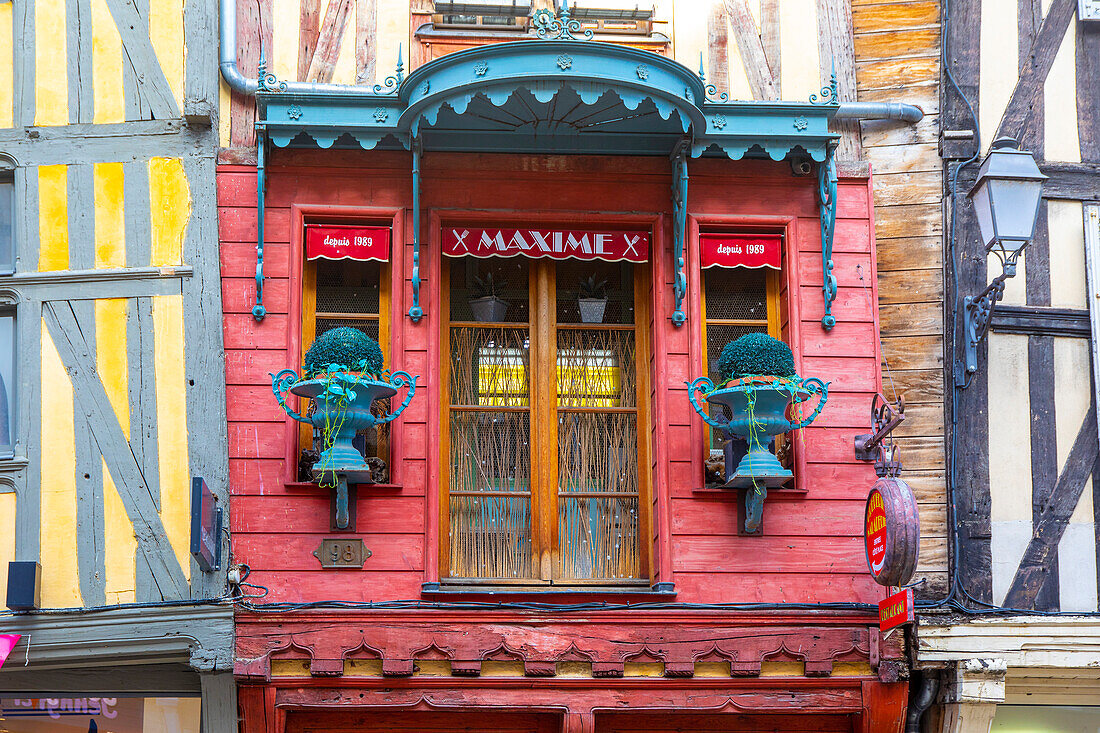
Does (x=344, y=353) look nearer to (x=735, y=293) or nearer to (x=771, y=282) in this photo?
(x=735, y=293)

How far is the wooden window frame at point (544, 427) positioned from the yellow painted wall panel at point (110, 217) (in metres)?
1.77

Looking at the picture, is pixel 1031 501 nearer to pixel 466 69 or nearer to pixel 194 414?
pixel 466 69

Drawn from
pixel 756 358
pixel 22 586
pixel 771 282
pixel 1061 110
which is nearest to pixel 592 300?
pixel 771 282

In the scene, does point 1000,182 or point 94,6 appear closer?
point 1000,182

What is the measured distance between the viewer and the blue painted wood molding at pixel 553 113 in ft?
22.7

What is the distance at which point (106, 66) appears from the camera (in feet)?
25.4

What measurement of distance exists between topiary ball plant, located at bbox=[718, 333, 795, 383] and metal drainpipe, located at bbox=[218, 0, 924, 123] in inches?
62.2

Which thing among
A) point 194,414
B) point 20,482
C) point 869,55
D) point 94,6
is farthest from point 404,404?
point 869,55

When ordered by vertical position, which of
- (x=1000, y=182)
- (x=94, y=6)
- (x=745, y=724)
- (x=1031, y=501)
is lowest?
(x=745, y=724)

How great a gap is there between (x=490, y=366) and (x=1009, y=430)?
10.0ft

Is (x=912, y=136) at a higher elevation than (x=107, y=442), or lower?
higher

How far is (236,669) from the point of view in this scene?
6.98 metres

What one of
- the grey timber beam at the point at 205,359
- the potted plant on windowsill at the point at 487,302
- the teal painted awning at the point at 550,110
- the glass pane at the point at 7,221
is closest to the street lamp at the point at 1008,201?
the teal painted awning at the point at 550,110

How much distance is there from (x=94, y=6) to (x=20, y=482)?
2819 mm
